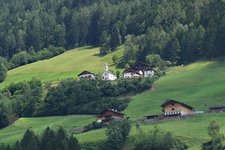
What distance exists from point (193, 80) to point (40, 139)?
44.9 m

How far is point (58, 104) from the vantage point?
13125cm

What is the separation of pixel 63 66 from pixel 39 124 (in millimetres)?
56866

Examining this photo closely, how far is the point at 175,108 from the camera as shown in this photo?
368 feet

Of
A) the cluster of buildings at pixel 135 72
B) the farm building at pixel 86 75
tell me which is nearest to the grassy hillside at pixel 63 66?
the farm building at pixel 86 75

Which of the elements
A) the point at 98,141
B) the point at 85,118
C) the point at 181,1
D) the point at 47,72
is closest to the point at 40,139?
the point at 98,141

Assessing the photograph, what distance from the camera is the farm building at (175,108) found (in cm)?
11076

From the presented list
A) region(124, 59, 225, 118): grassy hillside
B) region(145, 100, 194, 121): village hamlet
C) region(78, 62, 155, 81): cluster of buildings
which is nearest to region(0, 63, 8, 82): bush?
region(78, 62, 155, 81): cluster of buildings

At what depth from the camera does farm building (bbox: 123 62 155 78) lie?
146375 millimetres

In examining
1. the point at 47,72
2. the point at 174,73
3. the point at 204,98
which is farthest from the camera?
the point at 47,72

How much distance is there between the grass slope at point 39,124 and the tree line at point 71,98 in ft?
10.7

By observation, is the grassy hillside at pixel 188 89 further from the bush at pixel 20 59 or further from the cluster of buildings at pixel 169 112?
the bush at pixel 20 59

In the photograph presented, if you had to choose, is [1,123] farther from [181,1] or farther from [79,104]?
[181,1]

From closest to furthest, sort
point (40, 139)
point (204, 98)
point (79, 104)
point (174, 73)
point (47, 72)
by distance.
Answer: point (40, 139) → point (204, 98) → point (79, 104) → point (174, 73) → point (47, 72)

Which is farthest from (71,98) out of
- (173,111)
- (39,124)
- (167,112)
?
(173,111)
